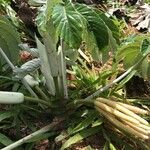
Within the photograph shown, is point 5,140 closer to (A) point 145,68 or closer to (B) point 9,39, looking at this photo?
(B) point 9,39

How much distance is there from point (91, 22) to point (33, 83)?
544mm

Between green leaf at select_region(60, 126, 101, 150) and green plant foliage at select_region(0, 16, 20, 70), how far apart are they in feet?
1.28

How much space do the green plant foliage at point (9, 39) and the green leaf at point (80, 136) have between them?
0.39 metres

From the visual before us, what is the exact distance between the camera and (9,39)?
1622mm

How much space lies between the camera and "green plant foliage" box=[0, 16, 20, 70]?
5.16 feet

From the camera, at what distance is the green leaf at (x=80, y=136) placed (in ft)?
4.97

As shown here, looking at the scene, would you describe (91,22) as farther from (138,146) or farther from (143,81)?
(143,81)

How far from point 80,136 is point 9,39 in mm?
460

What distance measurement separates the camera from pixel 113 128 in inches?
62.1

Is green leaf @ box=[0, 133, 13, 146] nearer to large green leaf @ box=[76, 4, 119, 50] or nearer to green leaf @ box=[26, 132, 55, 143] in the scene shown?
green leaf @ box=[26, 132, 55, 143]

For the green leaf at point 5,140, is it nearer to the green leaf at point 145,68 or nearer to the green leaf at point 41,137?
the green leaf at point 41,137

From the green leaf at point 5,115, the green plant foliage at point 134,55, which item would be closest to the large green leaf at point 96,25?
the green plant foliage at point 134,55

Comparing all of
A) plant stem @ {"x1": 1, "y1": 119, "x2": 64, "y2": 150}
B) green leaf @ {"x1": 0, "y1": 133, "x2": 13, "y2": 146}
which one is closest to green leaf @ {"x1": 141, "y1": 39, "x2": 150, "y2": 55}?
plant stem @ {"x1": 1, "y1": 119, "x2": 64, "y2": 150}

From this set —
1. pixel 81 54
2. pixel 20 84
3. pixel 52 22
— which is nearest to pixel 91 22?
pixel 52 22
